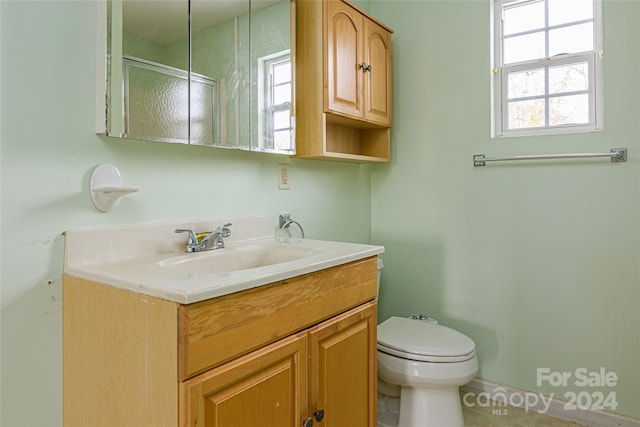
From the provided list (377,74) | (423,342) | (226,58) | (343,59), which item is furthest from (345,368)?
(377,74)

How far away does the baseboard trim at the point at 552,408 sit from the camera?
1.72m

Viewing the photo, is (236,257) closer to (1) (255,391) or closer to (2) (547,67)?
(1) (255,391)

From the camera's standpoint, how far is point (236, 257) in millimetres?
1366

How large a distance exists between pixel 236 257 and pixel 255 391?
1.70 feet

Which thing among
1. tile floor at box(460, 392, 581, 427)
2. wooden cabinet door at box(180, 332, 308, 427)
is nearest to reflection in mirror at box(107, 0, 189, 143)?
wooden cabinet door at box(180, 332, 308, 427)

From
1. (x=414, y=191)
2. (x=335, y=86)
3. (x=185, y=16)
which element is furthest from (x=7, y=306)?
(x=414, y=191)

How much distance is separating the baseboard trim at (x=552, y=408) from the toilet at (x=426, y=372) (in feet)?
1.46

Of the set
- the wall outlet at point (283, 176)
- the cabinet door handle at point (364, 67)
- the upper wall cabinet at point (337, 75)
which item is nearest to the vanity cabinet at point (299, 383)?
the wall outlet at point (283, 176)

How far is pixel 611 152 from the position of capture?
1.66 meters

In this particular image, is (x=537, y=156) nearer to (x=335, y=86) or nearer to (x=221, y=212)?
(x=335, y=86)

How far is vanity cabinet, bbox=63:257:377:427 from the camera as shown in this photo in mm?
817

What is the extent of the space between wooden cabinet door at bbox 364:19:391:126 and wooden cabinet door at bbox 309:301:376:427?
104cm

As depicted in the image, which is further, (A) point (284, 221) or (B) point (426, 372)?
(A) point (284, 221)

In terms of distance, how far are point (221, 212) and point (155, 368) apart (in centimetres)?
73
